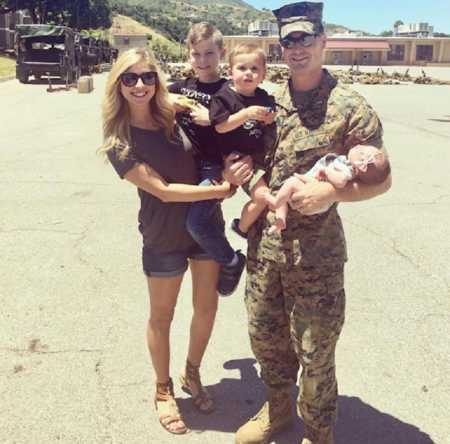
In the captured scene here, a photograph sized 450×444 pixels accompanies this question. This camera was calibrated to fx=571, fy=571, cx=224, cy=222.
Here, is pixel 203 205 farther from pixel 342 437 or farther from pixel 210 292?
pixel 342 437

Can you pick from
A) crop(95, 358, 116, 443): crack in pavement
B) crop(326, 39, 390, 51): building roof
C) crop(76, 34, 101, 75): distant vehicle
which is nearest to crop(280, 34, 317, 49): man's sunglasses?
crop(95, 358, 116, 443): crack in pavement

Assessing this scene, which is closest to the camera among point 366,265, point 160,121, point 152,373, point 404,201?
point 160,121

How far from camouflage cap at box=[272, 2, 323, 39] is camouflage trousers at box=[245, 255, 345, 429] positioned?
3.22 ft

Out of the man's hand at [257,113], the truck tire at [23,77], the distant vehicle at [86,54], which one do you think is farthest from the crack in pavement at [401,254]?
the distant vehicle at [86,54]

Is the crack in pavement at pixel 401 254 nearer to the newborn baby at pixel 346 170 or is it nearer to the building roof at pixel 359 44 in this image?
the newborn baby at pixel 346 170

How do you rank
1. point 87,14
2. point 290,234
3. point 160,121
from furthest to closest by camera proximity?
point 87,14 → point 160,121 → point 290,234

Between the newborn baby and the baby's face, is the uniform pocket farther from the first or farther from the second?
the baby's face

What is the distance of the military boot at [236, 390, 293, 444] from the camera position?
2869mm

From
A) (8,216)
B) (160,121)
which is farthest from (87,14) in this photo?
(160,121)

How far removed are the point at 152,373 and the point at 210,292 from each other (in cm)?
82

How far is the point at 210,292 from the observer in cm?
303

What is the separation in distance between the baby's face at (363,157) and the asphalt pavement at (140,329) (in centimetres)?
153

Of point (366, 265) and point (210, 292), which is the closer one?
point (210, 292)

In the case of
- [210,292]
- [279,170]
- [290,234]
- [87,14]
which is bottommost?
[210,292]
